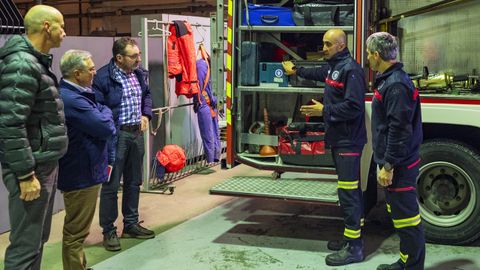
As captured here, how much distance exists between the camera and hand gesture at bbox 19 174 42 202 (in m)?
3.43

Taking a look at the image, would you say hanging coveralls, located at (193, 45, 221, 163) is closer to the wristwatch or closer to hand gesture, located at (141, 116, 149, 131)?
hand gesture, located at (141, 116, 149, 131)

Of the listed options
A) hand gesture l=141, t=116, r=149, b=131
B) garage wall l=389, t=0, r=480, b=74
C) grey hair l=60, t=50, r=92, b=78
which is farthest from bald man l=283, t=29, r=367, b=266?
grey hair l=60, t=50, r=92, b=78

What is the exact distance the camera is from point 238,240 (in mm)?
5641

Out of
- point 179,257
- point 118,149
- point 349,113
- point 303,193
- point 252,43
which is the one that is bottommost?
point 179,257

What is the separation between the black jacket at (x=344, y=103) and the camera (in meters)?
4.77

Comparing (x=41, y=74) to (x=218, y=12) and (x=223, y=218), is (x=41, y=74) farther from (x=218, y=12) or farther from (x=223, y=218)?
(x=223, y=218)

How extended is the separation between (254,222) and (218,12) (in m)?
2.25

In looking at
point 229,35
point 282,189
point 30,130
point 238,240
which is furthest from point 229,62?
point 30,130

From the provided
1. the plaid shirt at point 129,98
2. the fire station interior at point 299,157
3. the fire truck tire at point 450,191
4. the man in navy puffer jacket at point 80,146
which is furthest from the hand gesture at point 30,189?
the fire truck tire at point 450,191

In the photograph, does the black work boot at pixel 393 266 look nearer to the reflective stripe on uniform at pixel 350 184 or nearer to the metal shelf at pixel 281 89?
the reflective stripe on uniform at pixel 350 184

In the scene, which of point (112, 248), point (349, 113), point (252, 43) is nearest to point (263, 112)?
point (252, 43)

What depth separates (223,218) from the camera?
6.41 m

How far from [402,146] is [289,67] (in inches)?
72.0

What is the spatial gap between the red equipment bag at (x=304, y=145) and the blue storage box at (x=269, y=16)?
1.01 m
